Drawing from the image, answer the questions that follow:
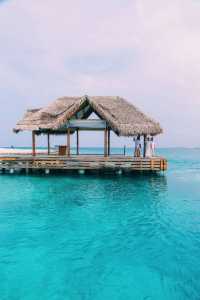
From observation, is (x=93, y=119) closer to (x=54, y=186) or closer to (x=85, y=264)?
(x=54, y=186)

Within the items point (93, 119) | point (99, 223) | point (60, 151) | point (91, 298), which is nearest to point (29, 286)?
point (91, 298)

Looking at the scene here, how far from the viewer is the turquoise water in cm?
520

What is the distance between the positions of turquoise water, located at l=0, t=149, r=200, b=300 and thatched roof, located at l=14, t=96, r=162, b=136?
20.0 ft

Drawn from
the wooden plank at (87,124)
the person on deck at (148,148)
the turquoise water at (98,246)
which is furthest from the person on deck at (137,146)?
the turquoise water at (98,246)

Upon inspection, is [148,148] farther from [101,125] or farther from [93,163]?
[93,163]

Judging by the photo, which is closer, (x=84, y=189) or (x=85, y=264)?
(x=85, y=264)

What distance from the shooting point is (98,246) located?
7145 millimetres

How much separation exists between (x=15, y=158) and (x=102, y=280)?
15537 mm

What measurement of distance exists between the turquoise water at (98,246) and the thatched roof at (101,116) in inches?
240

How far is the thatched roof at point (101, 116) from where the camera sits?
17953 millimetres

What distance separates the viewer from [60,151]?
896 inches

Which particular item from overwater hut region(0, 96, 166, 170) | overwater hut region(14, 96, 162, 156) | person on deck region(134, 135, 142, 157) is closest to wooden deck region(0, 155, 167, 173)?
overwater hut region(0, 96, 166, 170)

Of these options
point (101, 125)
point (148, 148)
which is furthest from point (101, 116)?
point (148, 148)

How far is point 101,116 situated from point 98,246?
1255 cm
